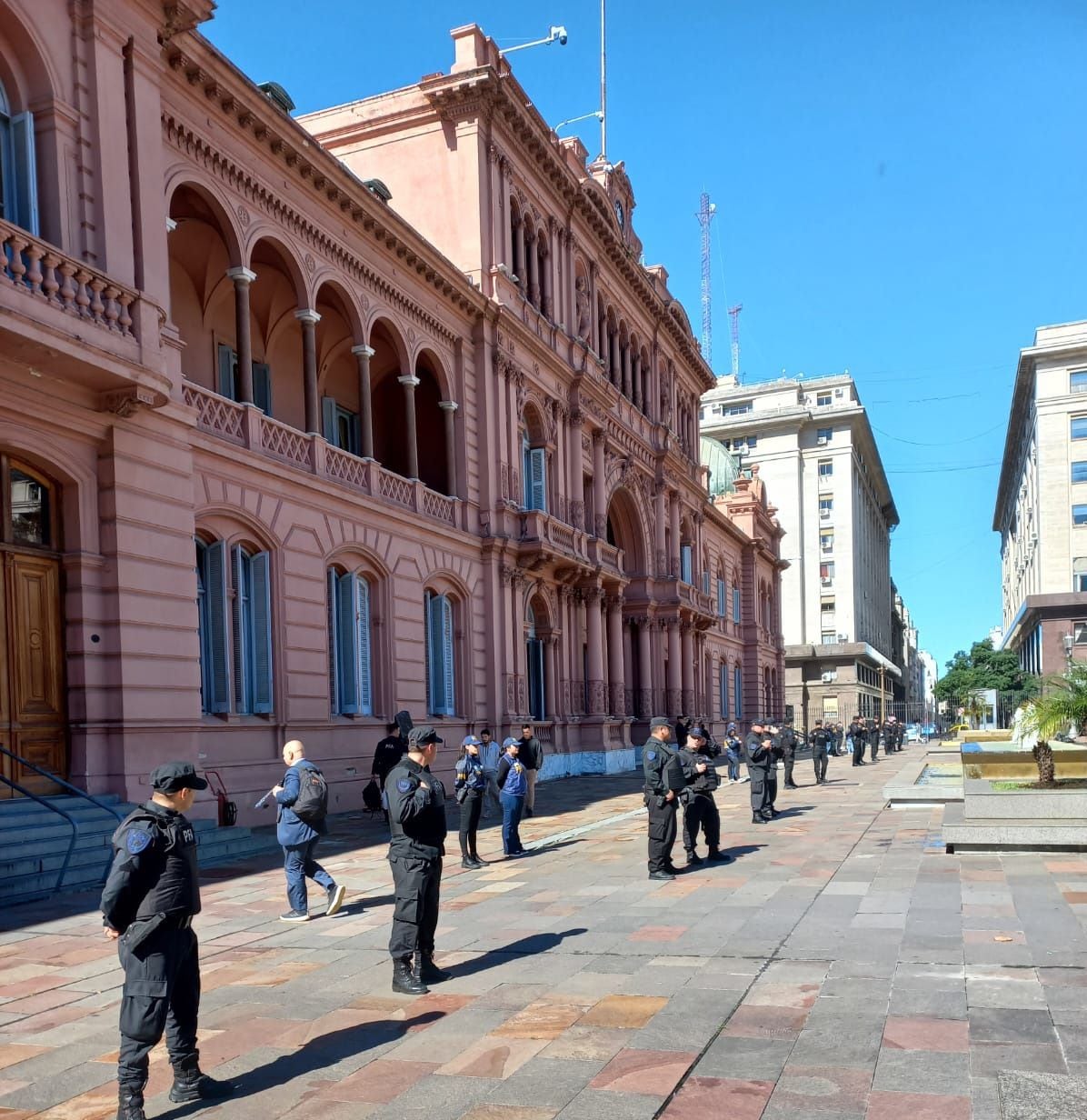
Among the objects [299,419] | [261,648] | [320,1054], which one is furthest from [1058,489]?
[320,1054]

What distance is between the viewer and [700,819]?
13.1m

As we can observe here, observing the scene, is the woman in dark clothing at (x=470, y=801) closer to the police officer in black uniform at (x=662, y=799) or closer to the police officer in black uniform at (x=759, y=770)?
the police officer in black uniform at (x=662, y=799)

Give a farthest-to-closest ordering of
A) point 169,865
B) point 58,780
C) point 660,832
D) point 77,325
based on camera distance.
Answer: point 77,325 < point 660,832 < point 58,780 < point 169,865

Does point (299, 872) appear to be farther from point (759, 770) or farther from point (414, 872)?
point (759, 770)

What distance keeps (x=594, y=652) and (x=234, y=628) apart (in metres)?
16.3

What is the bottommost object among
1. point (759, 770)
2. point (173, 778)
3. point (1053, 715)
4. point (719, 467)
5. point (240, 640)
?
point (759, 770)

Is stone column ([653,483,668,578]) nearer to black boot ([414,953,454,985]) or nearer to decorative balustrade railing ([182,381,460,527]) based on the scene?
decorative balustrade railing ([182,381,460,527])

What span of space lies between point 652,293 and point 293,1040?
35221 millimetres

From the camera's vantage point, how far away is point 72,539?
1355cm

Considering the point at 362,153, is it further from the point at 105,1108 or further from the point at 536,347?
the point at 105,1108

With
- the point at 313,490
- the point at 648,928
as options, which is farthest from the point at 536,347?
the point at 648,928

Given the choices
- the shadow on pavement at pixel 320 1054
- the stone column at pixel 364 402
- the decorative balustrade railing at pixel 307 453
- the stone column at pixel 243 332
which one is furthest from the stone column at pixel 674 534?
the shadow on pavement at pixel 320 1054

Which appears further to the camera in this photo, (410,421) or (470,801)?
(410,421)

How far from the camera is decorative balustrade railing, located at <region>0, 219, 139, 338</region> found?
1196cm
